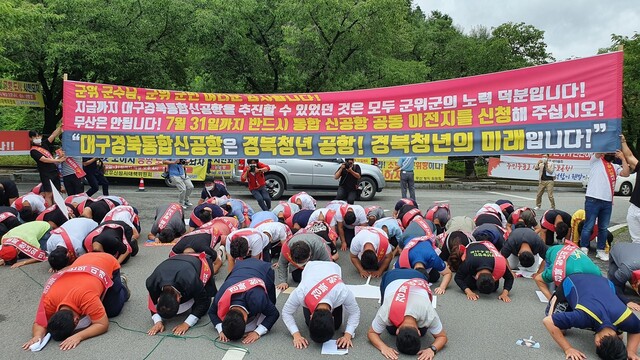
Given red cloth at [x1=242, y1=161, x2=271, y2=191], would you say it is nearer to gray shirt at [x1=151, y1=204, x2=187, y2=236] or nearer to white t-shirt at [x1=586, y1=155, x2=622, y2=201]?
gray shirt at [x1=151, y1=204, x2=187, y2=236]

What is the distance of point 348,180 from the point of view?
9.68 m

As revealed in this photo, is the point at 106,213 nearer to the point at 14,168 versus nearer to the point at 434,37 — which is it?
the point at 14,168

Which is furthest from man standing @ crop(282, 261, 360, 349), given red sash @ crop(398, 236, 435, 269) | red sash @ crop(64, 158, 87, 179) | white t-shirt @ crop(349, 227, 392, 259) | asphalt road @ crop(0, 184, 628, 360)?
red sash @ crop(64, 158, 87, 179)

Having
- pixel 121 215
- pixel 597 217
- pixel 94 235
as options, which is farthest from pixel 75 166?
pixel 597 217

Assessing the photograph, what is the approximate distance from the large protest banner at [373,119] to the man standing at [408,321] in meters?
3.37

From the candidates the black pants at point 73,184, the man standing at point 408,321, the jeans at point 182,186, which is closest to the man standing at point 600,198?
the man standing at point 408,321

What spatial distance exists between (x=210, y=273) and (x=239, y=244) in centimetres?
54

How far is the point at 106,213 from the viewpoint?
7848 millimetres

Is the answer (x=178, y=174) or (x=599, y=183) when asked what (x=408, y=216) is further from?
(x=178, y=174)

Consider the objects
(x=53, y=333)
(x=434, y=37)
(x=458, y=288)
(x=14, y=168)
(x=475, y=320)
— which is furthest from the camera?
(x=434, y=37)

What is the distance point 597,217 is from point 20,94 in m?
18.6

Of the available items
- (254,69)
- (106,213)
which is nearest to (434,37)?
(254,69)

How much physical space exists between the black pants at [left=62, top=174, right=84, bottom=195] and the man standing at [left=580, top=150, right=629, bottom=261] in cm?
933

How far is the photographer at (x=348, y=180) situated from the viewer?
9.50 meters
